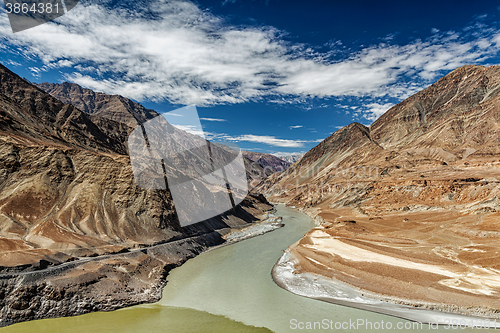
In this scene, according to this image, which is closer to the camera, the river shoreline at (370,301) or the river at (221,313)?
the river at (221,313)

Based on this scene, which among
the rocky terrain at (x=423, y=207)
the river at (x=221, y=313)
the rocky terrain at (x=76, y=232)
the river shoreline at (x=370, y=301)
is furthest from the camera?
the rocky terrain at (x=423, y=207)

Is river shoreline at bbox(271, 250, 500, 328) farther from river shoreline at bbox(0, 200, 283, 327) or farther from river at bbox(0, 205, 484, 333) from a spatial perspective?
river shoreline at bbox(0, 200, 283, 327)

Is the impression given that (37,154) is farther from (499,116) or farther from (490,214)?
(499,116)

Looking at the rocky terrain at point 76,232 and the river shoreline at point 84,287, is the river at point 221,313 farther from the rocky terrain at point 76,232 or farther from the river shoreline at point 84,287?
the rocky terrain at point 76,232

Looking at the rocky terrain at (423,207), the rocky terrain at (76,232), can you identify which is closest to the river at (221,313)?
the rocky terrain at (76,232)

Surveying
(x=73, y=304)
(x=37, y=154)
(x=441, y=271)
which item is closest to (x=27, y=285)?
(x=73, y=304)

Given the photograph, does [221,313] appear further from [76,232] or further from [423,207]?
[423,207]
